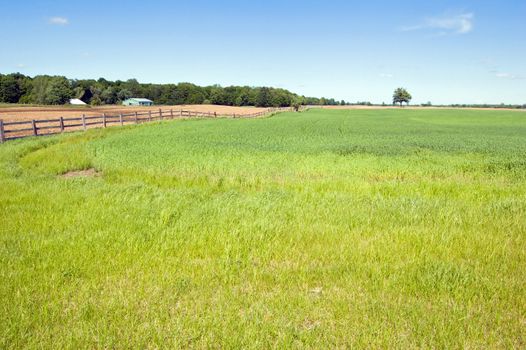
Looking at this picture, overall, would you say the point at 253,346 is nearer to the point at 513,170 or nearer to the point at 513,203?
the point at 513,203

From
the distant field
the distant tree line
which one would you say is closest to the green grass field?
the distant field

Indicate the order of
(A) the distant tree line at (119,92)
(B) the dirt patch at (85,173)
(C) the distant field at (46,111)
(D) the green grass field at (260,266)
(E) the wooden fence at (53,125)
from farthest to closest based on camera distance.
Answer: (A) the distant tree line at (119,92), (C) the distant field at (46,111), (E) the wooden fence at (53,125), (B) the dirt patch at (85,173), (D) the green grass field at (260,266)

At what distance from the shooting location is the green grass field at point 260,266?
371 centimetres

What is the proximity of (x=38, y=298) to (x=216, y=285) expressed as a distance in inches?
81.4

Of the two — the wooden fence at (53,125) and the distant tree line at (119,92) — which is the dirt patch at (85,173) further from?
the distant tree line at (119,92)

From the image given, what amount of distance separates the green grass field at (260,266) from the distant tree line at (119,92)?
13599cm

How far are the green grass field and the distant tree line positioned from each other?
135988 mm

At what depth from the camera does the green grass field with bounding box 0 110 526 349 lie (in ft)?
12.2

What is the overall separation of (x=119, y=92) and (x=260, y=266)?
165582 millimetres

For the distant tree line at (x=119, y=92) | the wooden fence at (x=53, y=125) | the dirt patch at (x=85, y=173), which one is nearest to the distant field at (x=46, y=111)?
the wooden fence at (x=53, y=125)

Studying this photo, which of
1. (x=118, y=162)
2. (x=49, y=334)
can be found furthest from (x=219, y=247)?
(x=118, y=162)

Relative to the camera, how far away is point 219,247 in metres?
5.91

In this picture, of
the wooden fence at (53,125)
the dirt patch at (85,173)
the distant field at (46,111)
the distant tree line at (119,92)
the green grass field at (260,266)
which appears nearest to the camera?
the green grass field at (260,266)

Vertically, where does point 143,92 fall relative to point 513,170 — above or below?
above
